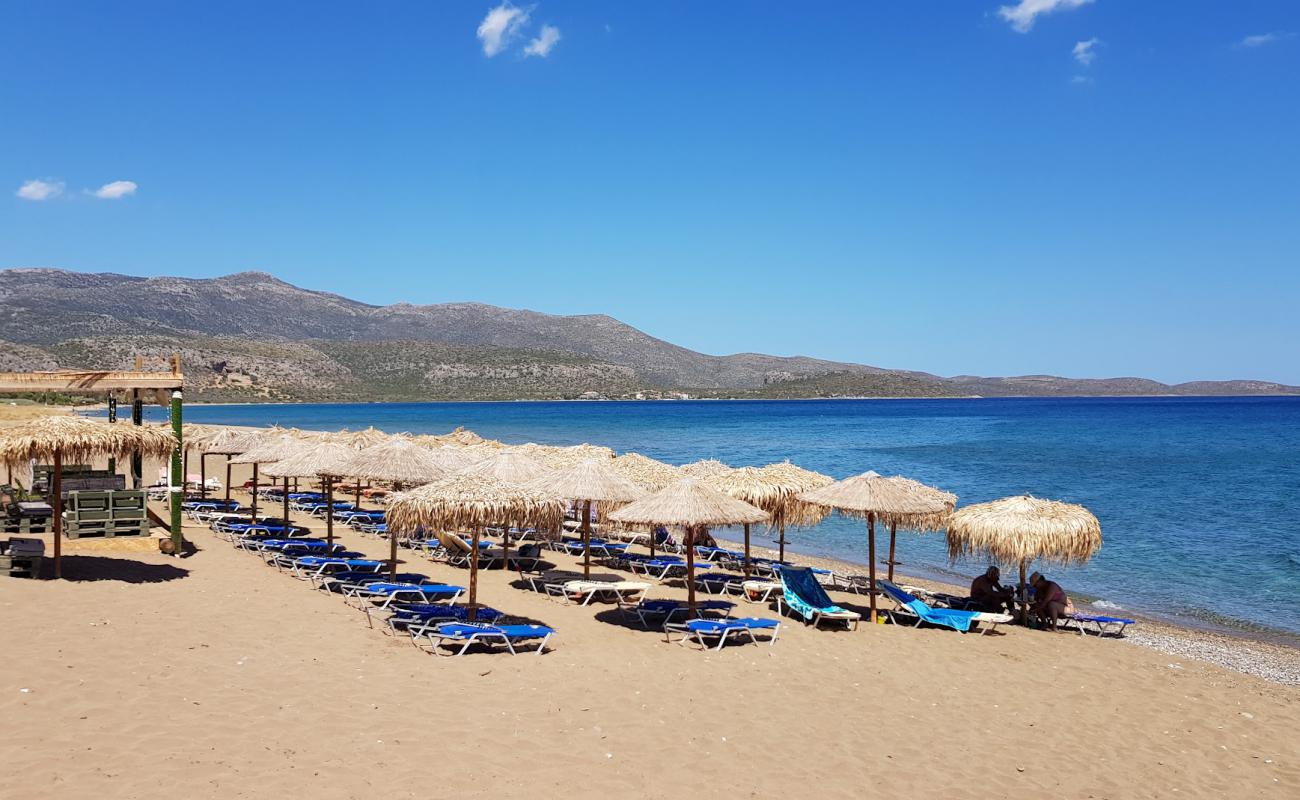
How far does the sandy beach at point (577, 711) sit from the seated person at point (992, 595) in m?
1.48

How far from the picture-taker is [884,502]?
1141 centimetres

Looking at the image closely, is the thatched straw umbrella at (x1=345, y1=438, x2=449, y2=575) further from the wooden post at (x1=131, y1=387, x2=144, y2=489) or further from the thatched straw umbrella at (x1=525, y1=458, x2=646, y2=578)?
the wooden post at (x1=131, y1=387, x2=144, y2=489)

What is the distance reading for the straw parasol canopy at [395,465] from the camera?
46.6 ft

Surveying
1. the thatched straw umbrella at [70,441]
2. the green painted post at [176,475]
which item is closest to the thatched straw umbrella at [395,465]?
the green painted post at [176,475]

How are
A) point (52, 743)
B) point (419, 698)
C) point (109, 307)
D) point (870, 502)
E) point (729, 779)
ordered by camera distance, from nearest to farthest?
1. point (52, 743)
2. point (729, 779)
3. point (419, 698)
4. point (870, 502)
5. point (109, 307)

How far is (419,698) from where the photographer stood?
737 cm

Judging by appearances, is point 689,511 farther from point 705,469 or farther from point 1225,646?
point 1225,646

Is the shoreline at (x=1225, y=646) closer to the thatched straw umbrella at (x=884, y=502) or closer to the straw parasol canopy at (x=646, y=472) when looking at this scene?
the thatched straw umbrella at (x=884, y=502)

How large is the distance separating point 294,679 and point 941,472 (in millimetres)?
37424

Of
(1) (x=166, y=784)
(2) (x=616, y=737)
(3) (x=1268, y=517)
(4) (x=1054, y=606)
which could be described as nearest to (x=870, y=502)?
(4) (x=1054, y=606)

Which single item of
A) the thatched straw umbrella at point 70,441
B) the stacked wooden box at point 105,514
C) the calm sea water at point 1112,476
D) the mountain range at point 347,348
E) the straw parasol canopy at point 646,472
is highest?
the mountain range at point 347,348

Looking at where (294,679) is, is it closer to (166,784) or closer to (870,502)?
(166,784)

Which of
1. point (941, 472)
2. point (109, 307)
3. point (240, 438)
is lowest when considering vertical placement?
point (941, 472)

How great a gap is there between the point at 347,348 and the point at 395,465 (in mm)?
115575
